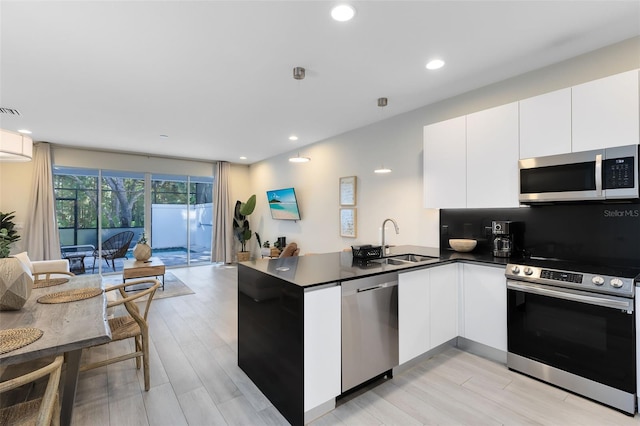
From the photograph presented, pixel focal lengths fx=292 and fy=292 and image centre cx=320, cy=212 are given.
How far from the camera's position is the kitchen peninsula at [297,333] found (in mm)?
1807

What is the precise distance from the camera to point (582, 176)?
7.63 ft

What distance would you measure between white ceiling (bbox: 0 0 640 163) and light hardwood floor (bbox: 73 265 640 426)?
2725 mm

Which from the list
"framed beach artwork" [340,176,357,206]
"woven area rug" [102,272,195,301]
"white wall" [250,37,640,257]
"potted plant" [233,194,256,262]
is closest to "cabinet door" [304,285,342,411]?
"white wall" [250,37,640,257]

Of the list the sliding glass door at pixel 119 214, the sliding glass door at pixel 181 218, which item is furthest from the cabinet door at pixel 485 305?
the sliding glass door at pixel 119 214

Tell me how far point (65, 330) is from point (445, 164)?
3403 mm

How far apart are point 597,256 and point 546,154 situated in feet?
3.16

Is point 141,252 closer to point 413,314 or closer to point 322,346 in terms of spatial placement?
point 322,346

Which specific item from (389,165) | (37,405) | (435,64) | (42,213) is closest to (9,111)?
(42,213)

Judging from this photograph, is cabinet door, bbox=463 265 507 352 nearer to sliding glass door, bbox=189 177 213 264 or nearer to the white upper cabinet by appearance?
the white upper cabinet

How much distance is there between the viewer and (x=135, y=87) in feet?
10.5

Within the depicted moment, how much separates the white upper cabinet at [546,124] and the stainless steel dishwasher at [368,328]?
5.59 ft

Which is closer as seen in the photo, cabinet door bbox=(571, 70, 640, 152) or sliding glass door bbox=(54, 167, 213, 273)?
cabinet door bbox=(571, 70, 640, 152)

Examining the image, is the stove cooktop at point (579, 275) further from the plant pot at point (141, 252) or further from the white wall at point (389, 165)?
the plant pot at point (141, 252)

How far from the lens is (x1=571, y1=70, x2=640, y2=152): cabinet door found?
2094 mm
